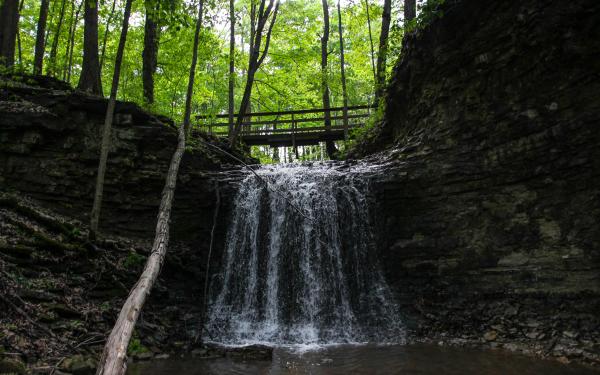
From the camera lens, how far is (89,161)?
10875mm

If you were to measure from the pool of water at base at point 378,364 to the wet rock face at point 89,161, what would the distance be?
532 cm

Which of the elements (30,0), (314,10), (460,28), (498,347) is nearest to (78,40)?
(30,0)

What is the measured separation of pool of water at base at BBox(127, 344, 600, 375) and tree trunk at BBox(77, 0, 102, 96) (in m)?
9.15

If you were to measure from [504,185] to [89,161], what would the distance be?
10849 mm

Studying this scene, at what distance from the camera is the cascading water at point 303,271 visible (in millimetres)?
9258

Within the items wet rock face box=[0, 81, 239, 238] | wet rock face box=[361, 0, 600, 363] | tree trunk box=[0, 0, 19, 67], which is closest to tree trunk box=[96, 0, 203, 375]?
wet rock face box=[0, 81, 239, 238]

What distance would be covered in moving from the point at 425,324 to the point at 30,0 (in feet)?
84.5

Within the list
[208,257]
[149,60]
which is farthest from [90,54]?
[208,257]

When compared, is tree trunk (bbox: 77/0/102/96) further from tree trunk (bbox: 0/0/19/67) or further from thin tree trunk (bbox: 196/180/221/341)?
thin tree trunk (bbox: 196/180/221/341)

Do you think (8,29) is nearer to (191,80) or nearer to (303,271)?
(191,80)

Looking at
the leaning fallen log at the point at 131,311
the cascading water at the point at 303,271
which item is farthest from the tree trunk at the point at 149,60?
the leaning fallen log at the point at 131,311

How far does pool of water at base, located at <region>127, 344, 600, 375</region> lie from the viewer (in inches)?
243

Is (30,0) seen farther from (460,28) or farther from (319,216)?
(460,28)

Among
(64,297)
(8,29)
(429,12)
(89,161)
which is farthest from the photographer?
(8,29)
